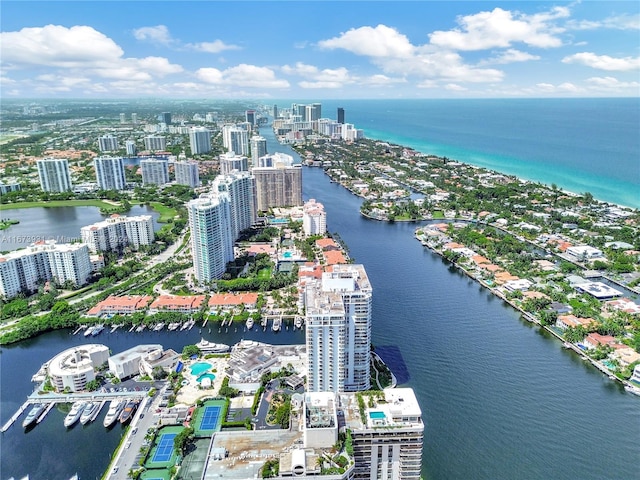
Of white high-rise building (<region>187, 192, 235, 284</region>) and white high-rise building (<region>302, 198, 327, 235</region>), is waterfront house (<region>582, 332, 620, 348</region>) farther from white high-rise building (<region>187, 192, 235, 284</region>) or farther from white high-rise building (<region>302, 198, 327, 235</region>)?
white high-rise building (<region>302, 198, 327, 235</region>)

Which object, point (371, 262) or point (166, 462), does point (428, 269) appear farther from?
point (166, 462)

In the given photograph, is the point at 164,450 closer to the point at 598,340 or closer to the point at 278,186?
the point at 598,340

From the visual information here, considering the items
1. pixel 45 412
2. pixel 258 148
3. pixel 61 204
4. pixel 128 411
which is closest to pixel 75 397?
pixel 45 412

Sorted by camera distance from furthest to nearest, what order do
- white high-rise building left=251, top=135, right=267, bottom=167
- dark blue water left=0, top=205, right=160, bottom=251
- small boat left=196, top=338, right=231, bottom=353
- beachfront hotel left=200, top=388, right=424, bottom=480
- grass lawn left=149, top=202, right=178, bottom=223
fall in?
white high-rise building left=251, top=135, right=267, bottom=167, grass lawn left=149, top=202, right=178, bottom=223, dark blue water left=0, top=205, right=160, bottom=251, small boat left=196, top=338, right=231, bottom=353, beachfront hotel left=200, top=388, right=424, bottom=480

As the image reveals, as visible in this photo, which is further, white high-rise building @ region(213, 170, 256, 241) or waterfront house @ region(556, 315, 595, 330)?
white high-rise building @ region(213, 170, 256, 241)

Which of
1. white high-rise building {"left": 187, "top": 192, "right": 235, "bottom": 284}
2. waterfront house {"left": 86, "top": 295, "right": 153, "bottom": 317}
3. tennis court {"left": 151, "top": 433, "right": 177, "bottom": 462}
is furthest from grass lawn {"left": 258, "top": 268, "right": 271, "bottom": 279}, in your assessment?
tennis court {"left": 151, "top": 433, "right": 177, "bottom": 462}
